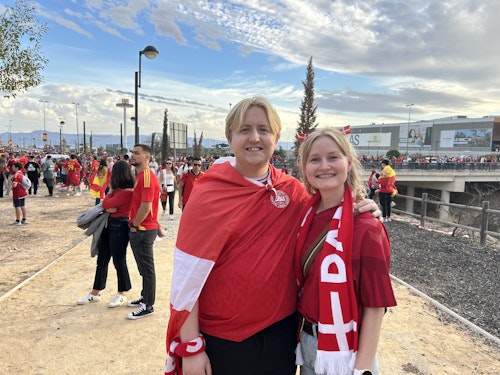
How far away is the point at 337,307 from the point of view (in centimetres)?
158

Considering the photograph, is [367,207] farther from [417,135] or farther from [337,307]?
[417,135]

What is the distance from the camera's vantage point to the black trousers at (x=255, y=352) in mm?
1794

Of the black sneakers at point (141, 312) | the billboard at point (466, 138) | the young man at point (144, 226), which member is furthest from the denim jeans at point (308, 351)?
the billboard at point (466, 138)

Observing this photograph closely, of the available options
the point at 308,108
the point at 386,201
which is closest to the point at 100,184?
the point at 386,201

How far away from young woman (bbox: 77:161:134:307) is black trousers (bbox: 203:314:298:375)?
305cm

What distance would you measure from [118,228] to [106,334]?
4.02 feet

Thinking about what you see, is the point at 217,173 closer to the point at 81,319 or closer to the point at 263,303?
the point at 263,303

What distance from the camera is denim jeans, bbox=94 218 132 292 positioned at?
4520mm

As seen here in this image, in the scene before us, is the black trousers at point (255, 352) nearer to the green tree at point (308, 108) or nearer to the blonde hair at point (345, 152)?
the blonde hair at point (345, 152)

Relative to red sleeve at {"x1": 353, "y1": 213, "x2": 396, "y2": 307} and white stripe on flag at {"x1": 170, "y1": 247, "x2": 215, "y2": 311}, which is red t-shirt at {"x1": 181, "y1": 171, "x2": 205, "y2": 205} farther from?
red sleeve at {"x1": 353, "y1": 213, "x2": 396, "y2": 307}

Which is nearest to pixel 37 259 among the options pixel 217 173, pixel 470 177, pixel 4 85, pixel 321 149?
pixel 4 85

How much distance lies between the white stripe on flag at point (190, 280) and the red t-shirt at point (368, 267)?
52 cm

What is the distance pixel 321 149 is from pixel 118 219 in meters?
3.42

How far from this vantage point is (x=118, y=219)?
178 inches
